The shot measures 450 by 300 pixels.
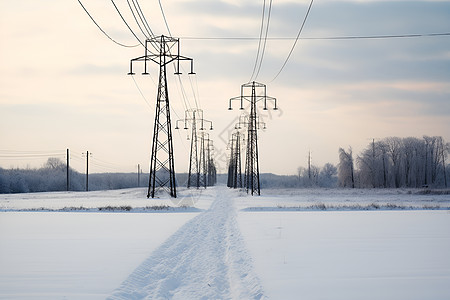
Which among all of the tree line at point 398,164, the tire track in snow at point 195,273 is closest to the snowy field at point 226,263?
the tire track in snow at point 195,273

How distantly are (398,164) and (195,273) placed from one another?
4764 inches

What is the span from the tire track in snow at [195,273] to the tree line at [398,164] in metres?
109

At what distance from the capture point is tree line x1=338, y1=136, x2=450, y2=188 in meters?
119

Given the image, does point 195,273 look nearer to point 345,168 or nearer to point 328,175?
point 345,168

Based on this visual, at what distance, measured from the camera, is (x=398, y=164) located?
397ft

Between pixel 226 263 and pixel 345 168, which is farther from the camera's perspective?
pixel 345 168

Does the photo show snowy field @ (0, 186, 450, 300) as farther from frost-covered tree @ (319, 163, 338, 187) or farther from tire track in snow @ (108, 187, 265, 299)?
frost-covered tree @ (319, 163, 338, 187)

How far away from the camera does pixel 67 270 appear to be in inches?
382

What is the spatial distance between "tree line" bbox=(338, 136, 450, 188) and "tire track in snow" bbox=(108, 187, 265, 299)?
358 feet

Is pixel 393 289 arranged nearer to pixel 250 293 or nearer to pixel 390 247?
pixel 250 293

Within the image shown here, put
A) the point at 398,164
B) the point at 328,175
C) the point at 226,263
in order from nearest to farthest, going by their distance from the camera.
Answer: the point at 226,263 → the point at 398,164 → the point at 328,175

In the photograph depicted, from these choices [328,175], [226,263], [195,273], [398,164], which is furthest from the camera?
[328,175]

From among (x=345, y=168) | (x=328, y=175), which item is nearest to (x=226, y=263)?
(x=345, y=168)

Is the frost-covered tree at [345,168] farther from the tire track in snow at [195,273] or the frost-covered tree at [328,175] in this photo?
the tire track in snow at [195,273]
